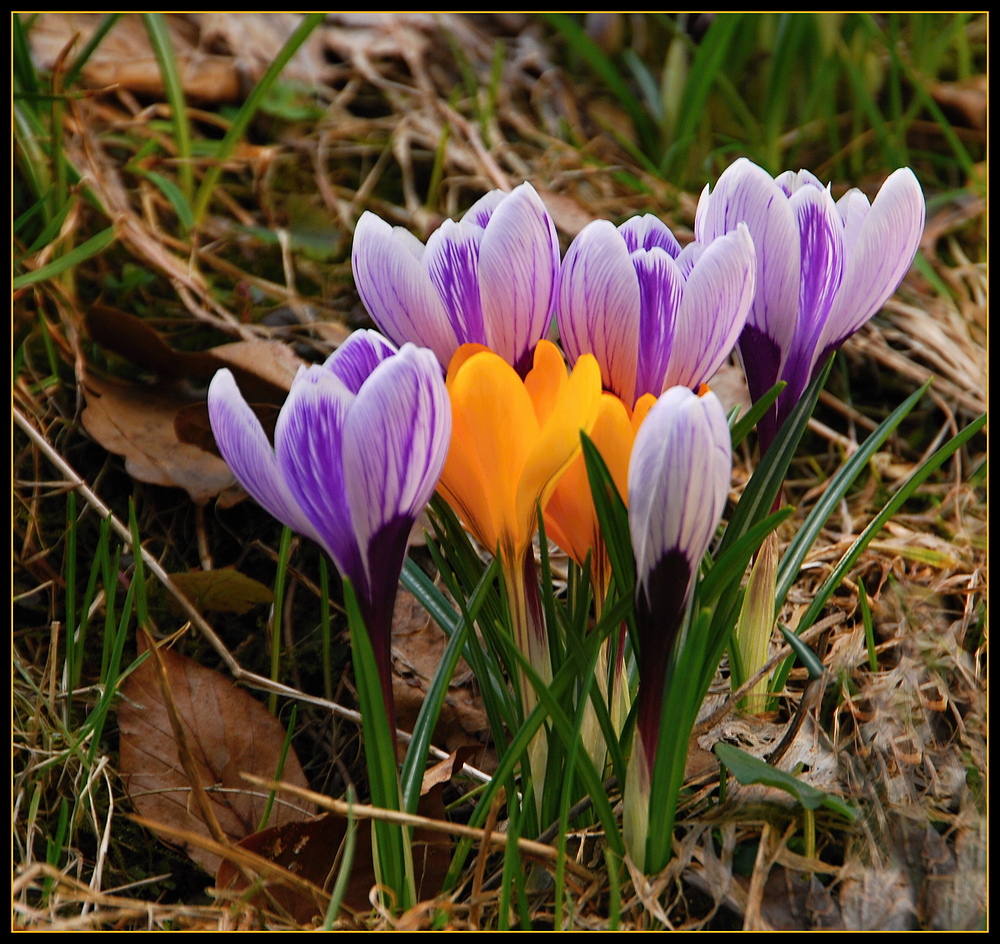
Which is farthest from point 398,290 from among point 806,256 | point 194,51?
point 194,51

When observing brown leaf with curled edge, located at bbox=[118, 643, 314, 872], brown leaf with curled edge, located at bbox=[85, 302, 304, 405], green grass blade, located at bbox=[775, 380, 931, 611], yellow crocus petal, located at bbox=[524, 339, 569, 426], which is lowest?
brown leaf with curled edge, located at bbox=[118, 643, 314, 872]

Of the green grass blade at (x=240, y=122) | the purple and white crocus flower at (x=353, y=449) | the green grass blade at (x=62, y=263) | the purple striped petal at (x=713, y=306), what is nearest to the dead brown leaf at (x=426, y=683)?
the purple and white crocus flower at (x=353, y=449)

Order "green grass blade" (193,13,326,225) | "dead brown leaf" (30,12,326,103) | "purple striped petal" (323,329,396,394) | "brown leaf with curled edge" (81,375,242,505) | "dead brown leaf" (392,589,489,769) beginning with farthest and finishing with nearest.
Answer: "dead brown leaf" (30,12,326,103), "green grass blade" (193,13,326,225), "brown leaf with curled edge" (81,375,242,505), "dead brown leaf" (392,589,489,769), "purple striped petal" (323,329,396,394)

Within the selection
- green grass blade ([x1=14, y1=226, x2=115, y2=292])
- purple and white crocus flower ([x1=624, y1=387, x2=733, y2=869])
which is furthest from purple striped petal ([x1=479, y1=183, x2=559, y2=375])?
green grass blade ([x1=14, y1=226, x2=115, y2=292])

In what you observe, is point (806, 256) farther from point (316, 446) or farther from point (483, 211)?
point (316, 446)

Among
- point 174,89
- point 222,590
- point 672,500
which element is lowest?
point 222,590

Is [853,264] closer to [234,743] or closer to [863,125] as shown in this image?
[234,743]

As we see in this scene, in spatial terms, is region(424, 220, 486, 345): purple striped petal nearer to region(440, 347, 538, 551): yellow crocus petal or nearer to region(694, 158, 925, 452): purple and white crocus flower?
region(440, 347, 538, 551): yellow crocus petal
